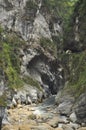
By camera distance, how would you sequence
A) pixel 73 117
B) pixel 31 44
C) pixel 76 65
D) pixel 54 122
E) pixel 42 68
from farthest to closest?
pixel 42 68, pixel 31 44, pixel 76 65, pixel 73 117, pixel 54 122

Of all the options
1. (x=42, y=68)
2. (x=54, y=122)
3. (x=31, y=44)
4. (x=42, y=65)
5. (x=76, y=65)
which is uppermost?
(x=31, y=44)

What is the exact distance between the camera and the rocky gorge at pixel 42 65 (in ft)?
138

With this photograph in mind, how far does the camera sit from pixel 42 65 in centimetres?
8512

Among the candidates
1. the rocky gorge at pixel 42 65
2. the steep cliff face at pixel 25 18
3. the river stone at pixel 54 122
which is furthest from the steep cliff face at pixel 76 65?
the steep cliff face at pixel 25 18

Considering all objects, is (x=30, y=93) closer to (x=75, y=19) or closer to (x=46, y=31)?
(x=75, y=19)

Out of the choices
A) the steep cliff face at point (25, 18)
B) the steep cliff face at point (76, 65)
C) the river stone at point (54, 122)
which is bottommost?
the river stone at point (54, 122)

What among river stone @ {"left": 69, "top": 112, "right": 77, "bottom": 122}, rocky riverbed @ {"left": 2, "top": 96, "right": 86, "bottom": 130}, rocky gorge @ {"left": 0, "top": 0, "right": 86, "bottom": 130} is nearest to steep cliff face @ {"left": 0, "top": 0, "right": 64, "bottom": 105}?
rocky gorge @ {"left": 0, "top": 0, "right": 86, "bottom": 130}

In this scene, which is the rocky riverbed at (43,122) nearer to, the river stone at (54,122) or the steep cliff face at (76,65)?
the river stone at (54,122)

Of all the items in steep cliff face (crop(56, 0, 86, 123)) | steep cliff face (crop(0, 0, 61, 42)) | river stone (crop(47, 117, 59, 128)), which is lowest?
river stone (crop(47, 117, 59, 128))

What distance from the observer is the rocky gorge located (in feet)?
138

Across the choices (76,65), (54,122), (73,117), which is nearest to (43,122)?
(54,122)

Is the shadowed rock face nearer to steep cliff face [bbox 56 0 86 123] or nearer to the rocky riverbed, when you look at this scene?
steep cliff face [bbox 56 0 86 123]

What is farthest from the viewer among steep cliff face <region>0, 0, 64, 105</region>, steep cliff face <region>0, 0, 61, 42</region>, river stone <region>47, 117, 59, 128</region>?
steep cliff face <region>0, 0, 61, 42</region>

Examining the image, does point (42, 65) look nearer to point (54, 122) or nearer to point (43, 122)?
point (43, 122)
